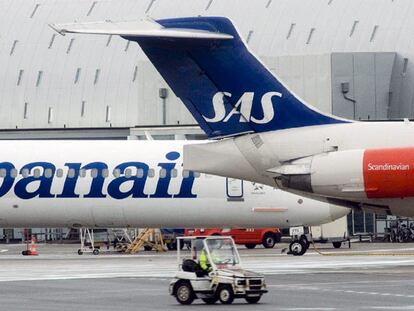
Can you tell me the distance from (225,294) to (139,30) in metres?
10.0

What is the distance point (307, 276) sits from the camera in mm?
38156

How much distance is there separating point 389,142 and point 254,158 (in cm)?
375

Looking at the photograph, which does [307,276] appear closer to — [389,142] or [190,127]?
[389,142]

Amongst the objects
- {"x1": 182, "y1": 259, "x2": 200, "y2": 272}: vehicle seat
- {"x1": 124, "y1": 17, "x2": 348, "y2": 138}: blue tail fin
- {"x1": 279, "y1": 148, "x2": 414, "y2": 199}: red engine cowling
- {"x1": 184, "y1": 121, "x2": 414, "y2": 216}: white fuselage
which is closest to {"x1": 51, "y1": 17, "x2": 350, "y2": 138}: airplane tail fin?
{"x1": 124, "y1": 17, "x2": 348, "y2": 138}: blue tail fin

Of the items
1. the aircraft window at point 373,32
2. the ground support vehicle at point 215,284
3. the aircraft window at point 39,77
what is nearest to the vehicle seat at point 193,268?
the ground support vehicle at point 215,284

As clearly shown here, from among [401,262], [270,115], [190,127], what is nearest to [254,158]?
[270,115]

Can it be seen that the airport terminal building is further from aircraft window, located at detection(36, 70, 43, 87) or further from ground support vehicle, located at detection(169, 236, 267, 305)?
ground support vehicle, located at detection(169, 236, 267, 305)

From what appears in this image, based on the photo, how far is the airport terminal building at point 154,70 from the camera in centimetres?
7356

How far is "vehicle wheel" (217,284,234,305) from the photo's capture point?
1162 inches

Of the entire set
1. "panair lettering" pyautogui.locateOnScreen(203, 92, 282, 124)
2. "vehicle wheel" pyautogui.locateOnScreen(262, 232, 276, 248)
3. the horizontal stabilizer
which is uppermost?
the horizontal stabilizer

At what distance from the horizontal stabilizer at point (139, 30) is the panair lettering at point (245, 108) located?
1.81m

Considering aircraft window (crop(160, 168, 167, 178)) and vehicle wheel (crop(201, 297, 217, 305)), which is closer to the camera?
vehicle wheel (crop(201, 297, 217, 305))

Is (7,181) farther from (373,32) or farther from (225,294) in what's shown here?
(373,32)

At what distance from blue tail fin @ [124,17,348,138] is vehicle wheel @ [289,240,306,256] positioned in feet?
47.1
